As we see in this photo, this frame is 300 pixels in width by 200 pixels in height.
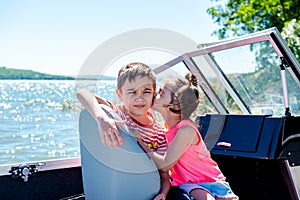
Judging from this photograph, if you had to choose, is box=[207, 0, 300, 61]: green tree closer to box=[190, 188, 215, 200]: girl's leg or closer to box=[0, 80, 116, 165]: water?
box=[0, 80, 116, 165]: water

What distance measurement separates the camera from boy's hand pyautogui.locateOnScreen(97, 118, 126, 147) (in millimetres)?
1726

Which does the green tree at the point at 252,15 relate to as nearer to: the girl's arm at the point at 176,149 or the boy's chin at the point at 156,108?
the boy's chin at the point at 156,108

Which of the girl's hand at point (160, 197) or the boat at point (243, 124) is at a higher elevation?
A: the boat at point (243, 124)

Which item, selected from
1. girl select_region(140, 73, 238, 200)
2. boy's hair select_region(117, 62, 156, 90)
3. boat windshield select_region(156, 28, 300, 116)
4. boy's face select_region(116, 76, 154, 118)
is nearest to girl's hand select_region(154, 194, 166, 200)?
girl select_region(140, 73, 238, 200)

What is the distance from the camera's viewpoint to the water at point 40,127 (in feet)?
7.24

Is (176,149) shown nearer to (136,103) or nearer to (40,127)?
(136,103)

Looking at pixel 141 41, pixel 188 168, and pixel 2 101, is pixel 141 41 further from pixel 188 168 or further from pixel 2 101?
pixel 2 101

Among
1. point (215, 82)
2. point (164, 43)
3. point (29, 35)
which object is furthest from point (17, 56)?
point (164, 43)

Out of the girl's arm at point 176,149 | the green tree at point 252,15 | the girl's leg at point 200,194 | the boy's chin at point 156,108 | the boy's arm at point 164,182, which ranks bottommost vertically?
the girl's leg at point 200,194

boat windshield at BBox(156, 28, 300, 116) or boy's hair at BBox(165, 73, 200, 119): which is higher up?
→ boat windshield at BBox(156, 28, 300, 116)

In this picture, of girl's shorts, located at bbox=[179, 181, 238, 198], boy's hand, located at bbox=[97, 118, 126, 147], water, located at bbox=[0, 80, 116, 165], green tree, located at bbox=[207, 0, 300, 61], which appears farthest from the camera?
green tree, located at bbox=[207, 0, 300, 61]

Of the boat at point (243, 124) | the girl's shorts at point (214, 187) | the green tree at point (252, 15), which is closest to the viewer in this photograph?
the girl's shorts at point (214, 187)

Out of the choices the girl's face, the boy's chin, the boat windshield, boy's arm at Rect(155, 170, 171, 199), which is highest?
the boat windshield

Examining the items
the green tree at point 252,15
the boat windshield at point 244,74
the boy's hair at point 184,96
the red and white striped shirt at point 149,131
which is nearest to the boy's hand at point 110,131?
the red and white striped shirt at point 149,131
